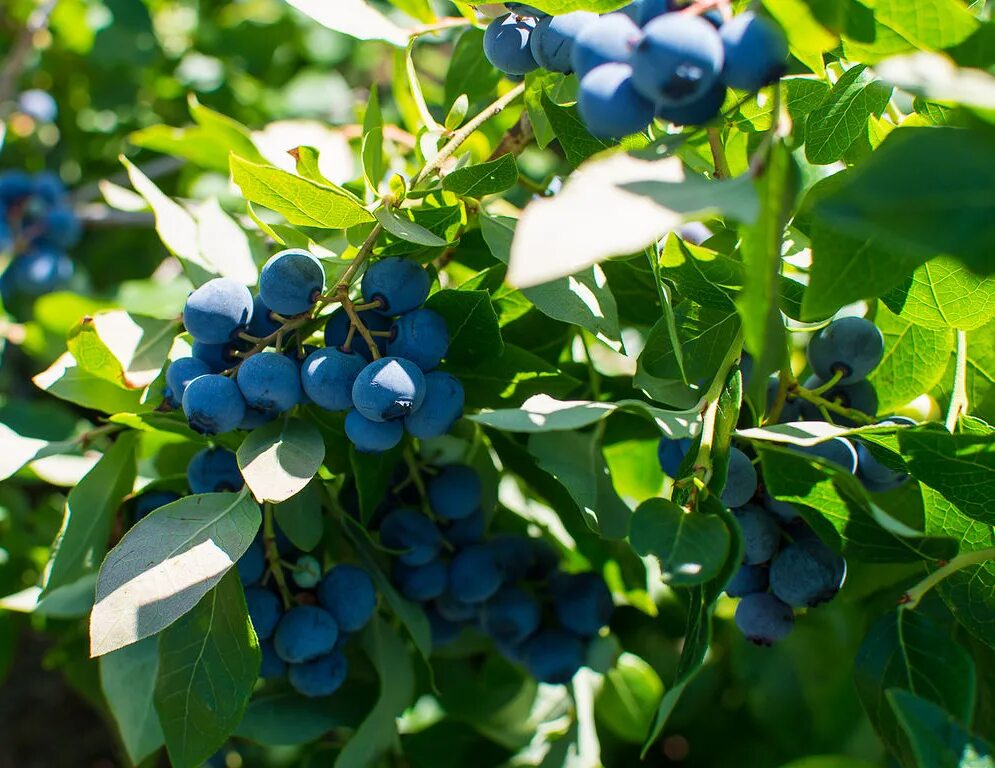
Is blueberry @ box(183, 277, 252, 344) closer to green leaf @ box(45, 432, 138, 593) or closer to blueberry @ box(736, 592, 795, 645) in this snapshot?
green leaf @ box(45, 432, 138, 593)

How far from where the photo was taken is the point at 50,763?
6.19 feet

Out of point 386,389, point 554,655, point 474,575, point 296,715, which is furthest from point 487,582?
point 386,389

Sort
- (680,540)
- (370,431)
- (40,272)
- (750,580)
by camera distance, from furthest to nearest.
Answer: (40,272), (750,580), (370,431), (680,540)

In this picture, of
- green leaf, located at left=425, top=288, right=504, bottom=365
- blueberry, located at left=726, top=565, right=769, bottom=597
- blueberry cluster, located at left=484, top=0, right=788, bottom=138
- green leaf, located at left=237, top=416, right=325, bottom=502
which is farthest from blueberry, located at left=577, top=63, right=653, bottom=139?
blueberry, located at left=726, top=565, right=769, bottom=597

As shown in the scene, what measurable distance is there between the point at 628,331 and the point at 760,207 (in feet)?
2.30

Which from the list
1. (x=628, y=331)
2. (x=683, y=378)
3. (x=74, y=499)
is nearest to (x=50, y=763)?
(x=74, y=499)

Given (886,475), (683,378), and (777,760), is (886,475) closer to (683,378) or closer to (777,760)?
(683,378)

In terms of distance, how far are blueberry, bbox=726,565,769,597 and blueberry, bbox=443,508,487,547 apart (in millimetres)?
268

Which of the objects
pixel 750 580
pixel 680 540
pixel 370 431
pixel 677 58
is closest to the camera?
pixel 677 58

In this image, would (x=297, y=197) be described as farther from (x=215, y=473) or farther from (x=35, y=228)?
(x=35, y=228)

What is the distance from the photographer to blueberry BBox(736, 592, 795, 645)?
83cm

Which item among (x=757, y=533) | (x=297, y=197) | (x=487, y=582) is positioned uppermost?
(x=297, y=197)

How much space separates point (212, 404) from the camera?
0.72 metres

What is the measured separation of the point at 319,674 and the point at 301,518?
17 centimetres
